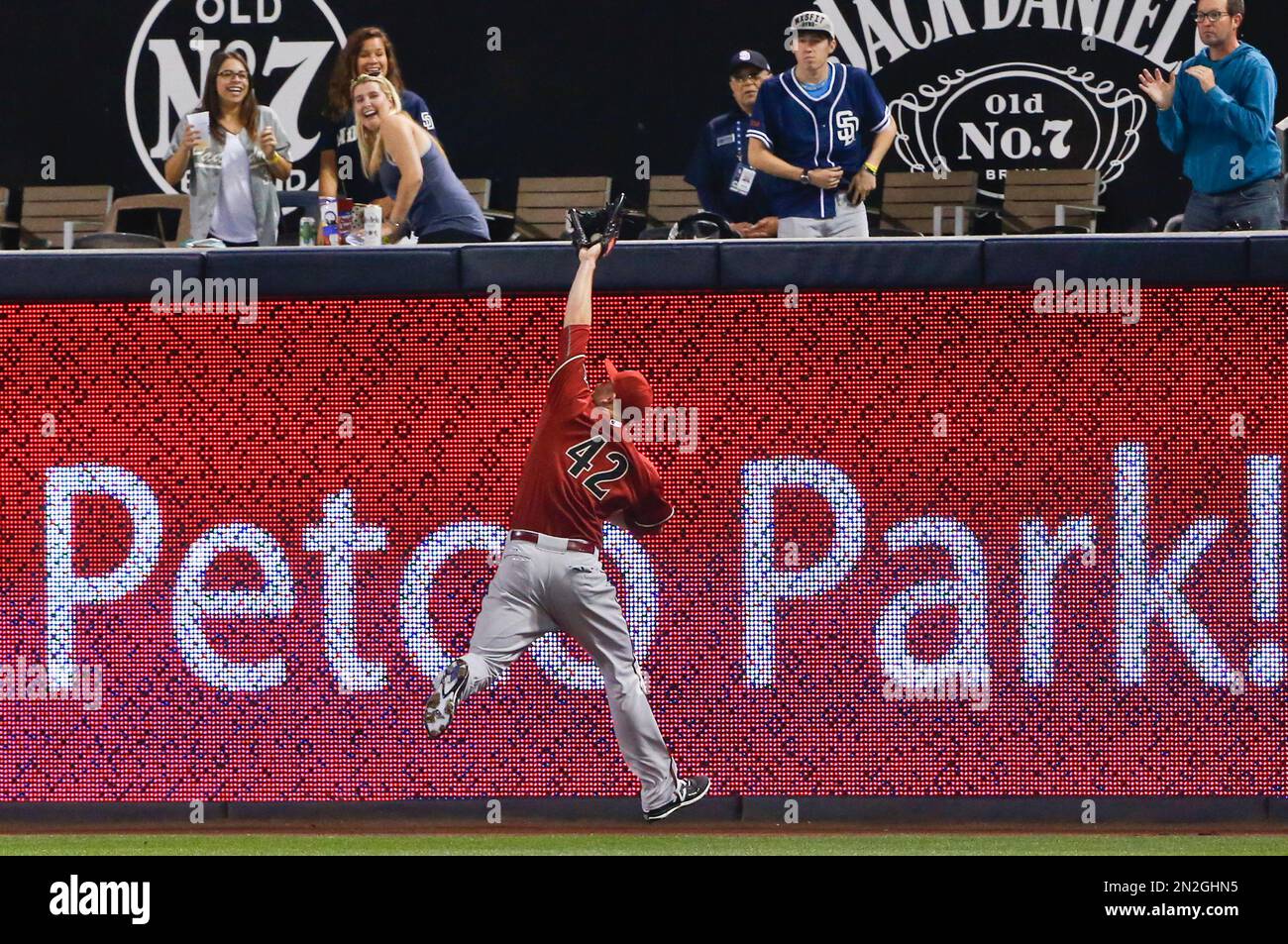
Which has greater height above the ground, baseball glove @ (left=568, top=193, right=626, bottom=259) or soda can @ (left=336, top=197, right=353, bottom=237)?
soda can @ (left=336, top=197, right=353, bottom=237)

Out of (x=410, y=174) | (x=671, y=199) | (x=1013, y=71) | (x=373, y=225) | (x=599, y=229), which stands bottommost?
(x=599, y=229)

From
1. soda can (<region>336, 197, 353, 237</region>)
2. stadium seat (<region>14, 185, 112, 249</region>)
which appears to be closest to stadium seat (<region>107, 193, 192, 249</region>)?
stadium seat (<region>14, 185, 112, 249</region>)

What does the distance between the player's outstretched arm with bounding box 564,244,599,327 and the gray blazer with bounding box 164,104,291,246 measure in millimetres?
2521

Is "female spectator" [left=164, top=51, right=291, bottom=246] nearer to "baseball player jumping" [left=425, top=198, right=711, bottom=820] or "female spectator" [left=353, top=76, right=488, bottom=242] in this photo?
"female spectator" [left=353, top=76, right=488, bottom=242]

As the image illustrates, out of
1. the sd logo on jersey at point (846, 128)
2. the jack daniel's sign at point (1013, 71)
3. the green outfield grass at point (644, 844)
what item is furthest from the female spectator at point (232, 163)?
the jack daniel's sign at point (1013, 71)

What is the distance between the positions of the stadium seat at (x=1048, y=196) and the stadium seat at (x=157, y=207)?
18.1 feet

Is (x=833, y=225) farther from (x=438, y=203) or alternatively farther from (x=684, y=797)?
(x=684, y=797)

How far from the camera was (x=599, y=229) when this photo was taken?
7.91 metres

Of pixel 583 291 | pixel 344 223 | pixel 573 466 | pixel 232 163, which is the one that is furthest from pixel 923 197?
pixel 573 466

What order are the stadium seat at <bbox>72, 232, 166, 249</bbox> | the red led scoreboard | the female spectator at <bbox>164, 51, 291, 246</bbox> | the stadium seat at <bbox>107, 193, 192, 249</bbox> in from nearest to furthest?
the red led scoreboard → the female spectator at <bbox>164, 51, 291, 246</bbox> → the stadium seat at <bbox>72, 232, 166, 249</bbox> → the stadium seat at <bbox>107, 193, 192, 249</bbox>

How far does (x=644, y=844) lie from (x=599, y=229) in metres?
2.34

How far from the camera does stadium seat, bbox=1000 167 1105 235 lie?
13984mm

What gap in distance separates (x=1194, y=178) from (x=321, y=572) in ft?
14.5

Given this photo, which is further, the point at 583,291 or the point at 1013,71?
the point at 1013,71
